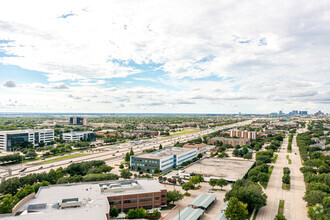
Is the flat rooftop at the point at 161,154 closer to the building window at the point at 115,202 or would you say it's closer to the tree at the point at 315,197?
the building window at the point at 115,202

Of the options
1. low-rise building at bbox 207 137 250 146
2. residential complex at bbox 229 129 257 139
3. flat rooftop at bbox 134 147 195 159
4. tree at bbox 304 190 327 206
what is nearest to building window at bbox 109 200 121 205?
flat rooftop at bbox 134 147 195 159

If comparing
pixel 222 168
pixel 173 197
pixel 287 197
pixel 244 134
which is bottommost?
pixel 287 197

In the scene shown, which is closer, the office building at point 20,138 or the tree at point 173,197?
the tree at point 173,197

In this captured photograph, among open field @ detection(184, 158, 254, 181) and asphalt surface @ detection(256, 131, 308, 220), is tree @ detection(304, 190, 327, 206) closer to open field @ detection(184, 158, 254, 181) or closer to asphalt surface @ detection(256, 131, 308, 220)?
asphalt surface @ detection(256, 131, 308, 220)

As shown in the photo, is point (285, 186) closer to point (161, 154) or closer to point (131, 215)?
point (161, 154)

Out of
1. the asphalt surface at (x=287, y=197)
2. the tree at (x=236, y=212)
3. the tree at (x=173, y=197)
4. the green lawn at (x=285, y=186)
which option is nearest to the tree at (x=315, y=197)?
the asphalt surface at (x=287, y=197)

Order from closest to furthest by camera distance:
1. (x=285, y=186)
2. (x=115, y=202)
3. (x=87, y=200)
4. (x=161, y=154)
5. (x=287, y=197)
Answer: (x=87, y=200), (x=115, y=202), (x=287, y=197), (x=285, y=186), (x=161, y=154)

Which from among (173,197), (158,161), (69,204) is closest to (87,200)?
(69,204)
